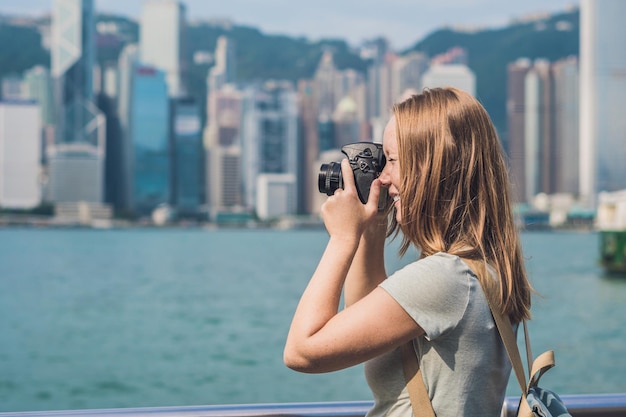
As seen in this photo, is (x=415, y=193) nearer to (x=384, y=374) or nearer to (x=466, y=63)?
(x=384, y=374)

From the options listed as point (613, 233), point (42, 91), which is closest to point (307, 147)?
point (42, 91)

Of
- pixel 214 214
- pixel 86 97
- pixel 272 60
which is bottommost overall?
pixel 214 214

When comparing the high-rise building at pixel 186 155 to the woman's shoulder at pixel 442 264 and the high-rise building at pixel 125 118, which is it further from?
the woman's shoulder at pixel 442 264

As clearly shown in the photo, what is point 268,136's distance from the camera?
103062 millimetres

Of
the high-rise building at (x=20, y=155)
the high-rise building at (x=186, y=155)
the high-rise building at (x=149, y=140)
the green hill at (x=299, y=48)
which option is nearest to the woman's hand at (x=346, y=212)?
the high-rise building at (x=149, y=140)

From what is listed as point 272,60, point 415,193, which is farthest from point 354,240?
point 272,60

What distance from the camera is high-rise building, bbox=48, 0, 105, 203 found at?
8994 centimetres

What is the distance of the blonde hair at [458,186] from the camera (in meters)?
1.05

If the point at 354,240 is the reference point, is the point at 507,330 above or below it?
below

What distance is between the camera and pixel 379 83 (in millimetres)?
112000

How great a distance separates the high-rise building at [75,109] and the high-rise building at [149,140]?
426cm

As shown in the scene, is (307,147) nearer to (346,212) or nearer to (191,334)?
(191,334)

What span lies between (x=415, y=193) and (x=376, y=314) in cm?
19

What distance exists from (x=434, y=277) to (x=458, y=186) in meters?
0.14
